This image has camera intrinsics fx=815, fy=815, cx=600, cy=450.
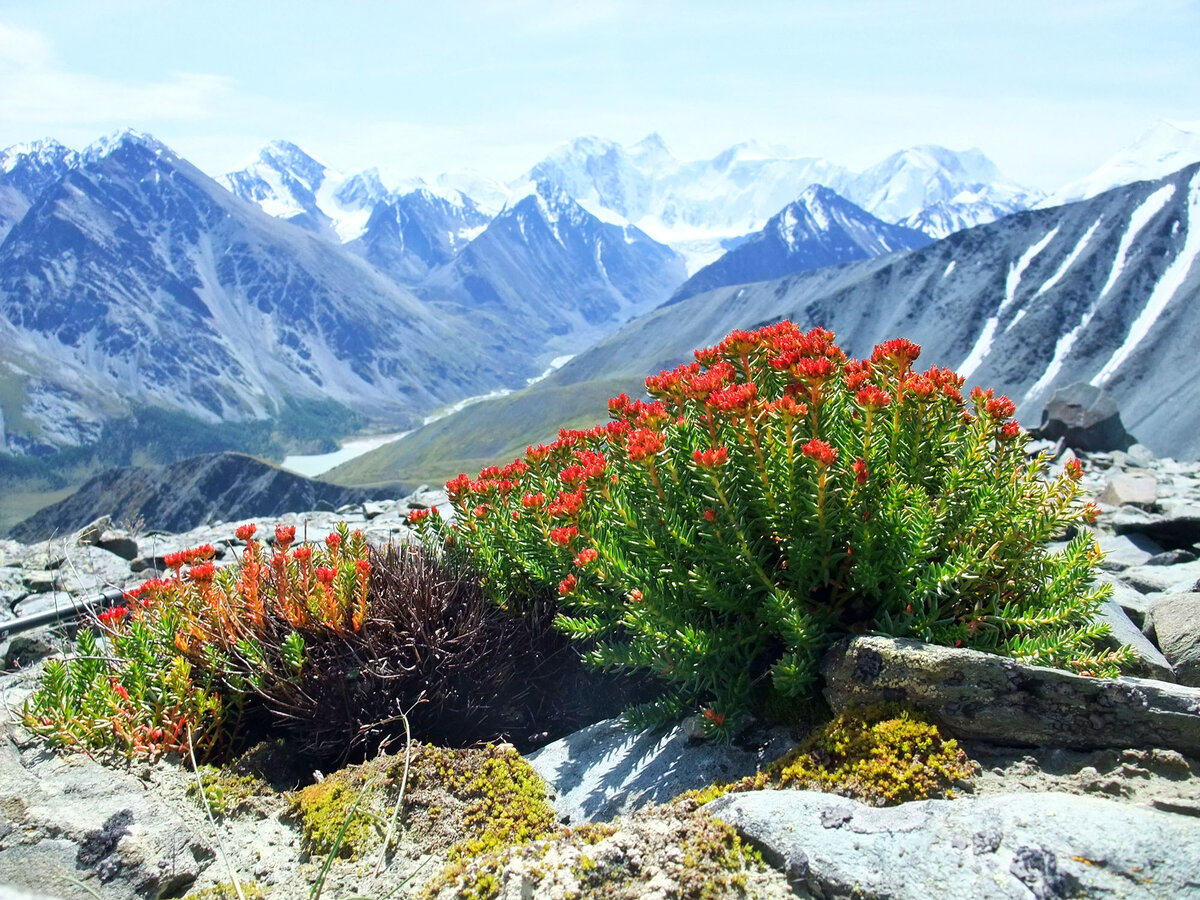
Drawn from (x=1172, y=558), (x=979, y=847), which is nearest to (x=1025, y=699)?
(x=979, y=847)

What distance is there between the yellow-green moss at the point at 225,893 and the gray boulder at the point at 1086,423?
2744 centimetres

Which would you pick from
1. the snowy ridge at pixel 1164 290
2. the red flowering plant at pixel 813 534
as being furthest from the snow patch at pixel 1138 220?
the red flowering plant at pixel 813 534

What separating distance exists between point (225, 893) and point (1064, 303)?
431 ft

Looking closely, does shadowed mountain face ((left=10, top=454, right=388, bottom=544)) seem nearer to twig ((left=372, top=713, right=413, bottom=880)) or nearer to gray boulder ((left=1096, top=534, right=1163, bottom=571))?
gray boulder ((left=1096, top=534, right=1163, bottom=571))

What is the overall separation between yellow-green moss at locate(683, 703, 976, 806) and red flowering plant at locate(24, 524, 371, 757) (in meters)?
2.59

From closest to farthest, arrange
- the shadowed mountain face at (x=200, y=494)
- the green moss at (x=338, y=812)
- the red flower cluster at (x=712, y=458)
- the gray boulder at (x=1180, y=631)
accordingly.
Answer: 1. the green moss at (x=338, y=812)
2. the red flower cluster at (x=712, y=458)
3. the gray boulder at (x=1180, y=631)
4. the shadowed mountain face at (x=200, y=494)

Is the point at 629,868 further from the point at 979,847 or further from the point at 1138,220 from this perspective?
the point at 1138,220

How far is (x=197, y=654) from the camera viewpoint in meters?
4.92

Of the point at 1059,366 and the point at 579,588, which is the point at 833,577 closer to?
the point at 579,588

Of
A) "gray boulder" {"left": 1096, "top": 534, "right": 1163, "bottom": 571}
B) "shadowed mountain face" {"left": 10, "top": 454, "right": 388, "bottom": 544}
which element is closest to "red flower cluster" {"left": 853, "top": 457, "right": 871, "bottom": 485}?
Result: "gray boulder" {"left": 1096, "top": 534, "right": 1163, "bottom": 571}

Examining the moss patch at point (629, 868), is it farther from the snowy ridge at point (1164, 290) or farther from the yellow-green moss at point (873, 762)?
the snowy ridge at point (1164, 290)

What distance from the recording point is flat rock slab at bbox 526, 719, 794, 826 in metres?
4.15

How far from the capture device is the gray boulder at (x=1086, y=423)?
93.8 feet

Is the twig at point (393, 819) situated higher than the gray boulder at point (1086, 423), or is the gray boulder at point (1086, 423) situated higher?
the twig at point (393, 819)
